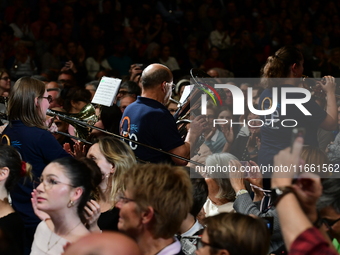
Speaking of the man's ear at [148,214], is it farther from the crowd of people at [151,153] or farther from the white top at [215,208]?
the white top at [215,208]

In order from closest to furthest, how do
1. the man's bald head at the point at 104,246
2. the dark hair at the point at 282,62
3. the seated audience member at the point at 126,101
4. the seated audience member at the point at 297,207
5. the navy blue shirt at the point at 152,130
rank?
the man's bald head at the point at 104,246, the seated audience member at the point at 297,207, the navy blue shirt at the point at 152,130, the dark hair at the point at 282,62, the seated audience member at the point at 126,101

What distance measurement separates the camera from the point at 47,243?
118 inches

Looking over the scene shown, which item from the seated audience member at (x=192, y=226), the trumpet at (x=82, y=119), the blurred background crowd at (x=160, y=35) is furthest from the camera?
the blurred background crowd at (x=160, y=35)

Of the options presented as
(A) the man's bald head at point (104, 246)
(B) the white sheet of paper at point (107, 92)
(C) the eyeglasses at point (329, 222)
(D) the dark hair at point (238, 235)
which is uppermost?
(B) the white sheet of paper at point (107, 92)

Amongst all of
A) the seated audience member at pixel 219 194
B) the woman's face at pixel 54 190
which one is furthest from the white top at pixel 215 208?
the woman's face at pixel 54 190

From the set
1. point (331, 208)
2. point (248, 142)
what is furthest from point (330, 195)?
point (248, 142)

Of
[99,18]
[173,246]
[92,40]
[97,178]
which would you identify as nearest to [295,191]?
[173,246]

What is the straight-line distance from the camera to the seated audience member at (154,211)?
2531mm

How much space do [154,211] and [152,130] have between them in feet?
6.18

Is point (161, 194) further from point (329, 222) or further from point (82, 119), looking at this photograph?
point (82, 119)

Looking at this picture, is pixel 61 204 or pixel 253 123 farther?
pixel 253 123

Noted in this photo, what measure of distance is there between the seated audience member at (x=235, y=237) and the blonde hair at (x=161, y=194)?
17 cm

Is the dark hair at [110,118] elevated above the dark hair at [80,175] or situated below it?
A: below

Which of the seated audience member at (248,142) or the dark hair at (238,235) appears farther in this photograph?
the seated audience member at (248,142)
